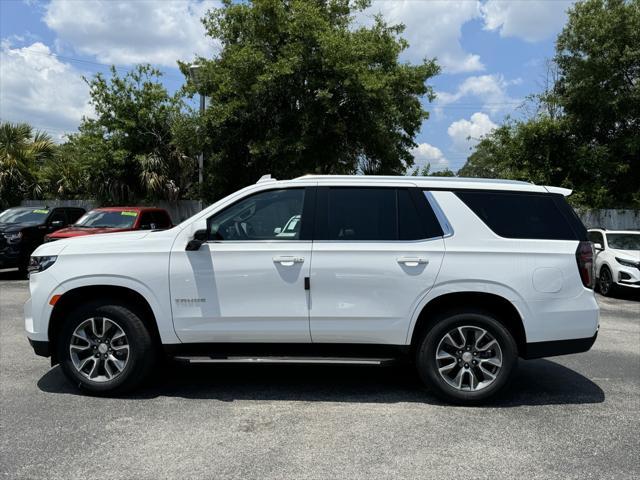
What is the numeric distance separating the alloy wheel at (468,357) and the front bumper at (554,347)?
0.29m

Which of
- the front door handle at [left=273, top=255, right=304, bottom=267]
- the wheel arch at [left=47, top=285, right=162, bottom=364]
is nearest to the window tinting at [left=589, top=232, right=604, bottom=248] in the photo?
the front door handle at [left=273, top=255, right=304, bottom=267]

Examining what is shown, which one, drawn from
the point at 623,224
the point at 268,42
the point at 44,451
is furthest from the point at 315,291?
the point at 623,224

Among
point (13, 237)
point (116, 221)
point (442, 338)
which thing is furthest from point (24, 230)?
point (442, 338)

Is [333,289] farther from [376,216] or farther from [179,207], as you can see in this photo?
[179,207]

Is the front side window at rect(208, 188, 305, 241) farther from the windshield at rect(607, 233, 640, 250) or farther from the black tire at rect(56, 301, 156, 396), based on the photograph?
the windshield at rect(607, 233, 640, 250)

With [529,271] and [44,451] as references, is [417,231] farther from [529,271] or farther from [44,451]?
[44,451]

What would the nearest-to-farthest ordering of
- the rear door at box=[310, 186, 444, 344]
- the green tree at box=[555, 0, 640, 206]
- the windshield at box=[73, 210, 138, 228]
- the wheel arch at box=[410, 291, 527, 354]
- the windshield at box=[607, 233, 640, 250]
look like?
the rear door at box=[310, 186, 444, 344] → the wheel arch at box=[410, 291, 527, 354] → the windshield at box=[73, 210, 138, 228] → the windshield at box=[607, 233, 640, 250] → the green tree at box=[555, 0, 640, 206]

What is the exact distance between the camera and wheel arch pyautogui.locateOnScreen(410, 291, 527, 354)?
4.81 metres

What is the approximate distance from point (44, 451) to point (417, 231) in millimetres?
3316

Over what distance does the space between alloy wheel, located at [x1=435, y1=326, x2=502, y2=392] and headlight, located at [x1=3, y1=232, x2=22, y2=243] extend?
1137 centimetres

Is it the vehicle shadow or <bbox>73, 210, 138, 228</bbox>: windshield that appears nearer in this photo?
the vehicle shadow

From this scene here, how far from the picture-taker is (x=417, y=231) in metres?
4.86

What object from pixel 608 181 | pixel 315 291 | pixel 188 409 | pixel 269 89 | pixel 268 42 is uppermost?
pixel 268 42

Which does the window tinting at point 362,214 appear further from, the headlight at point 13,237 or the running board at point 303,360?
the headlight at point 13,237
